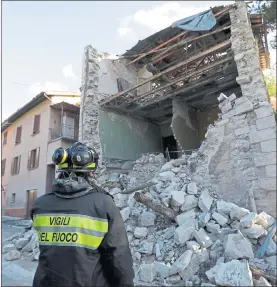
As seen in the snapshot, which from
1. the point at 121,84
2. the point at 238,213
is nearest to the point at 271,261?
the point at 238,213

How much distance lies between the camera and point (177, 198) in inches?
213

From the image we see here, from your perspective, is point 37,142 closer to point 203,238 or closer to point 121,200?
point 121,200

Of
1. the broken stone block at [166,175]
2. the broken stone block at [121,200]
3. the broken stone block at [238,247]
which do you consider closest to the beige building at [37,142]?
the broken stone block at [121,200]

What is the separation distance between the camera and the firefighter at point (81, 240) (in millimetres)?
1527

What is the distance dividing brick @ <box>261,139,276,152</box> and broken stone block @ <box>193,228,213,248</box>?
241cm

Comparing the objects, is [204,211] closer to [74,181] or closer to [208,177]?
[208,177]

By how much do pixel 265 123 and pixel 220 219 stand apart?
2.49 metres

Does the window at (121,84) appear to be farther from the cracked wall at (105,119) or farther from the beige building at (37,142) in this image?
the beige building at (37,142)

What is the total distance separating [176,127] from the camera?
869cm

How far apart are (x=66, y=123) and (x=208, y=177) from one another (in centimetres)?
987

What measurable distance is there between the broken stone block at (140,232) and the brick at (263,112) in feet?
11.9

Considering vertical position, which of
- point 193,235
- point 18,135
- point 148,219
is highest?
point 18,135

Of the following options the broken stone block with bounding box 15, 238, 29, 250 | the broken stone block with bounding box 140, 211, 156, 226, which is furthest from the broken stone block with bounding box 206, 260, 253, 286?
the broken stone block with bounding box 15, 238, 29, 250

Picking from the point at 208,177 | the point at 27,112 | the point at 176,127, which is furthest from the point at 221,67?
the point at 27,112
